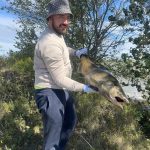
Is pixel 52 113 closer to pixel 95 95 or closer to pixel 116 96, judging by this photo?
pixel 116 96

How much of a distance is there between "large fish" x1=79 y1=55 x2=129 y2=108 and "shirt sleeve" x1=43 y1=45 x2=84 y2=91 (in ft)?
0.55

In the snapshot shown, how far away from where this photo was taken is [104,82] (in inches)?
220

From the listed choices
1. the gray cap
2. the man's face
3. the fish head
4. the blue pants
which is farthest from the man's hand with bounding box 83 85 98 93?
the gray cap

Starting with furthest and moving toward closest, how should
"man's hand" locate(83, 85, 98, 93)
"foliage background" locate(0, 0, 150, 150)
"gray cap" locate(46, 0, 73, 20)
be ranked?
1. "foliage background" locate(0, 0, 150, 150)
2. "gray cap" locate(46, 0, 73, 20)
3. "man's hand" locate(83, 85, 98, 93)

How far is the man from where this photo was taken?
5754mm

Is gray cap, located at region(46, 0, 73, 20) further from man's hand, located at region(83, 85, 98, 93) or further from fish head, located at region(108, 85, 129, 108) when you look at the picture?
fish head, located at region(108, 85, 129, 108)

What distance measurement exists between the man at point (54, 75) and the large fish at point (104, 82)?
121 millimetres

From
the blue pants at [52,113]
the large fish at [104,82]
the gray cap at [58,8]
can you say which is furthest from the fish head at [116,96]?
the gray cap at [58,8]

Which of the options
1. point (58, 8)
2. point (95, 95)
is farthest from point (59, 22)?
point (95, 95)

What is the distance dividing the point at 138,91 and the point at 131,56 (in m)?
0.77

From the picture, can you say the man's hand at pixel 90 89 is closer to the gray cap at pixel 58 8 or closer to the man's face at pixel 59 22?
the man's face at pixel 59 22

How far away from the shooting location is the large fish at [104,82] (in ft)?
18.0

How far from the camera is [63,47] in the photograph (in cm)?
590

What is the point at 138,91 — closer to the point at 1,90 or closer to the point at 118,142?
the point at 118,142
